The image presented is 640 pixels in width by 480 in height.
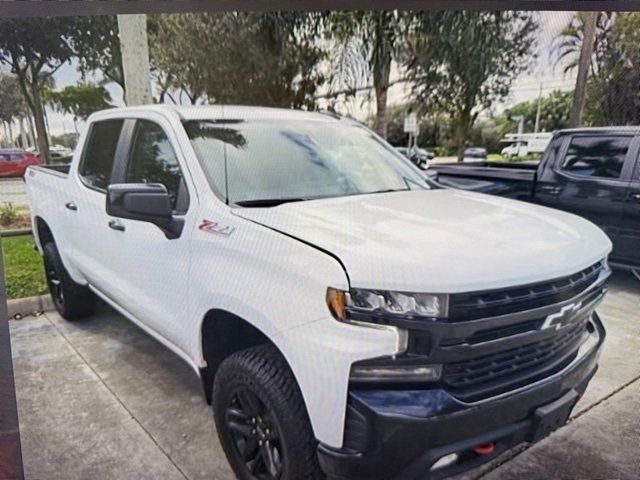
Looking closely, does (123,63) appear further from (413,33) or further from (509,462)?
(509,462)

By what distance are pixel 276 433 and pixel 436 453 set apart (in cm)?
52

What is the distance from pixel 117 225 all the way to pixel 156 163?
15.5 inches

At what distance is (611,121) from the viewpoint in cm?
172

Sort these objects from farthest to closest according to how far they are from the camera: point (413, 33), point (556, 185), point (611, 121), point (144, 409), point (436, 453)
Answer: point (144, 409) → point (556, 185) → point (611, 121) → point (413, 33) → point (436, 453)

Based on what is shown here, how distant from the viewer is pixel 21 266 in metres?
1.72

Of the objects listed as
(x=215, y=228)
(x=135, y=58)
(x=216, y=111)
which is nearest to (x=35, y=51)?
(x=135, y=58)

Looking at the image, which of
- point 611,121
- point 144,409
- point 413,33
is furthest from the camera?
point 144,409

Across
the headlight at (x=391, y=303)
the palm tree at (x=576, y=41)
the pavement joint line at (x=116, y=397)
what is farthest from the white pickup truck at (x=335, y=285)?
the palm tree at (x=576, y=41)

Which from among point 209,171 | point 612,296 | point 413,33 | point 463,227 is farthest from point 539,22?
point 209,171

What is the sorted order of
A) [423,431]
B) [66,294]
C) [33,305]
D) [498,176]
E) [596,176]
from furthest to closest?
[66,294] < [33,305] < [498,176] < [596,176] < [423,431]

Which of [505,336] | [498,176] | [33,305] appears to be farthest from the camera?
[33,305]

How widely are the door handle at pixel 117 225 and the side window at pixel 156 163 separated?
224 millimetres

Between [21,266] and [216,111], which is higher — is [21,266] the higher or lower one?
the lower one

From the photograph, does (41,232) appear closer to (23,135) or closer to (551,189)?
(23,135)
